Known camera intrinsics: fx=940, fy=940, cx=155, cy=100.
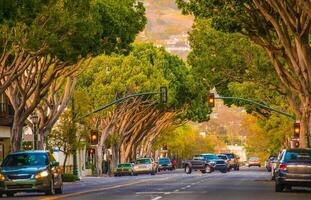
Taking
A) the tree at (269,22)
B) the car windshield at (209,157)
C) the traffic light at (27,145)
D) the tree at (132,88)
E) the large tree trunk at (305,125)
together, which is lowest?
the large tree trunk at (305,125)

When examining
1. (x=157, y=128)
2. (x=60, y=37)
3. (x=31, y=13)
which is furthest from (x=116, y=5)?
(x=157, y=128)

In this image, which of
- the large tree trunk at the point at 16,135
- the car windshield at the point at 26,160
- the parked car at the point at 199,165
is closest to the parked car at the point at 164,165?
the parked car at the point at 199,165

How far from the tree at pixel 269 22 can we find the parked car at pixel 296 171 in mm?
4963

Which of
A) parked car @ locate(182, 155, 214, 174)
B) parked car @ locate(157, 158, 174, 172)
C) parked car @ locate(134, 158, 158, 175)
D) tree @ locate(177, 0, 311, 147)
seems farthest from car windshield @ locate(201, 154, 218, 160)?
tree @ locate(177, 0, 311, 147)

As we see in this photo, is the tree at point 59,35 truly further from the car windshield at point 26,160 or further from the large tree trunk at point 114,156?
the large tree trunk at point 114,156

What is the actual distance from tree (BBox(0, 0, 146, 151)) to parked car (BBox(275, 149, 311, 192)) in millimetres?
10445

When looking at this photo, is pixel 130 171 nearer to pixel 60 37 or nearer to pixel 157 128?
pixel 157 128

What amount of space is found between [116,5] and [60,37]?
489 centimetres

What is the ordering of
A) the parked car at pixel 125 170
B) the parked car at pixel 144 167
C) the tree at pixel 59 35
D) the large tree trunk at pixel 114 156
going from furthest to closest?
the large tree trunk at pixel 114 156, the parked car at pixel 144 167, the parked car at pixel 125 170, the tree at pixel 59 35

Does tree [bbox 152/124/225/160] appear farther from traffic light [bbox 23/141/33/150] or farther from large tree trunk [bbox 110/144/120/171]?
traffic light [bbox 23/141/33/150]

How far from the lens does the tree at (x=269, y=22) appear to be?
36312 millimetres

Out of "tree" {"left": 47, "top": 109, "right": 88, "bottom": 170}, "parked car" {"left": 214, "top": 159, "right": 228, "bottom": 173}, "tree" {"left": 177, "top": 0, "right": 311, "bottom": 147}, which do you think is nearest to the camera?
"tree" {"left": 177, "top": 0, "right": 311, "bottom": 147}

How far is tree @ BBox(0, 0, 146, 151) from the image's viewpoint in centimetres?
3772

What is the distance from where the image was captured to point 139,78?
3078 inches
